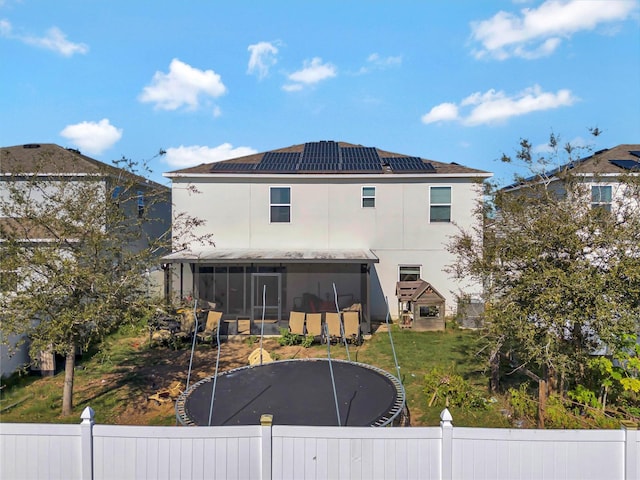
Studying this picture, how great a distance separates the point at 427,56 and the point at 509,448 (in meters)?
12.7

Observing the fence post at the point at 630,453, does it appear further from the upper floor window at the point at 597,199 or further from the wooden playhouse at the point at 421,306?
the wooden playhouse at the point at 421,306

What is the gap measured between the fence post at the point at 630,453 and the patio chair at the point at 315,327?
353 inches

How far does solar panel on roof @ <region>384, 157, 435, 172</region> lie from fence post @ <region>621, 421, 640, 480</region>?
41.3 feet

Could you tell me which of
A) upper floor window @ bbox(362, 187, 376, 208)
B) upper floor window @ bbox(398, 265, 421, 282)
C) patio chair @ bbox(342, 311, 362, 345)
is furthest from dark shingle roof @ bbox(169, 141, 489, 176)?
patio chair @ bbox(342, 311, 362, 345)

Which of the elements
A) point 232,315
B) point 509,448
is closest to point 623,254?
point 509,448

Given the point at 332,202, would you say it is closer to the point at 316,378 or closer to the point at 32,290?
the point at 316,378

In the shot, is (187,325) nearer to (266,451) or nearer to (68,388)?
(68,388)

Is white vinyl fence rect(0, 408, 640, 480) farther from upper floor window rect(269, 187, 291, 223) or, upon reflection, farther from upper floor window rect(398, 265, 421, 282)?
upper floor window rect(269, 187, 291, 223)

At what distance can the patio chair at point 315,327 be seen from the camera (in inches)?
485

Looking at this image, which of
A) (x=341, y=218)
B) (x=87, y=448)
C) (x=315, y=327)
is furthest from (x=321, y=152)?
(x=87, y=448)

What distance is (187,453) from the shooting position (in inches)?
158

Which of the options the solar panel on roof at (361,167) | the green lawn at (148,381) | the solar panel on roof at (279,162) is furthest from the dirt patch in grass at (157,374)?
the solar panel on roof at (361,167)

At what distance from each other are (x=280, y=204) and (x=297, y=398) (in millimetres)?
10233

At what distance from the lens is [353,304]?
14312 millimetres
